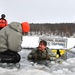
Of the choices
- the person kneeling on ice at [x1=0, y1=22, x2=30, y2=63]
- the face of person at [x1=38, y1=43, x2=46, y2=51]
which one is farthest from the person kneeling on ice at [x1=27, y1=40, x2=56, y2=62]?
the person kneeling on ice at [x1=0, y1=22, x2=30, y2=63]

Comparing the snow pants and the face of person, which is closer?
the snow pants

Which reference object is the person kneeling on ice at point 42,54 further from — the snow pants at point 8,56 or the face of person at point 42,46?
the snow pants at point 8,56

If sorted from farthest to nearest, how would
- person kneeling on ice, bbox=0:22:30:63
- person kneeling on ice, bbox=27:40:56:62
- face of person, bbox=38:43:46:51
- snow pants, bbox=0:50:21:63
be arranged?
person kneeling on ice, bbox=27:40:56:62 → face of person, bbox=38:43:46:51 → snow pants, bbox=0:50:21:63 → person kneeling on ice, bbox=0:22:30:63

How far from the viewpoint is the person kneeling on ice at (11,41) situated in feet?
35.6

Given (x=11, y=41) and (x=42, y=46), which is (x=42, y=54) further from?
(x=11, y=41)

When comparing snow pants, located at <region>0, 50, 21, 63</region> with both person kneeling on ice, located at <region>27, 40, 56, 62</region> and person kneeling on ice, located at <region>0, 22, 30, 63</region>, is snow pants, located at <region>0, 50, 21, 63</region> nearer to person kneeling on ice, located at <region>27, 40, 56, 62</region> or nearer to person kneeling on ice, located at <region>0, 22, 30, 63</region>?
person kneeling on ice, located at <region>0, 22, 30, 63</region>

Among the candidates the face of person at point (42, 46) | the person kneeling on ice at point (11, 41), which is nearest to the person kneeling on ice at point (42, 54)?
the face of person at point (42, 46)

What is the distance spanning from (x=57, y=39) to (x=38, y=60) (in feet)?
12.2

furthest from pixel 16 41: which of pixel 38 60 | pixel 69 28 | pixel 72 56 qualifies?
pixel 69 28

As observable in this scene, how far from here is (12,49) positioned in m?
11.0

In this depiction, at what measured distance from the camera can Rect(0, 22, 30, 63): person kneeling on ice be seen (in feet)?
35.6

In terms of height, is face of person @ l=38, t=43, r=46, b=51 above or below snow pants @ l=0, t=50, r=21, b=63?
above

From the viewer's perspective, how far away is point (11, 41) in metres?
10.8

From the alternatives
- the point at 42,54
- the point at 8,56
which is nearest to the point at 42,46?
the point at 42,54
